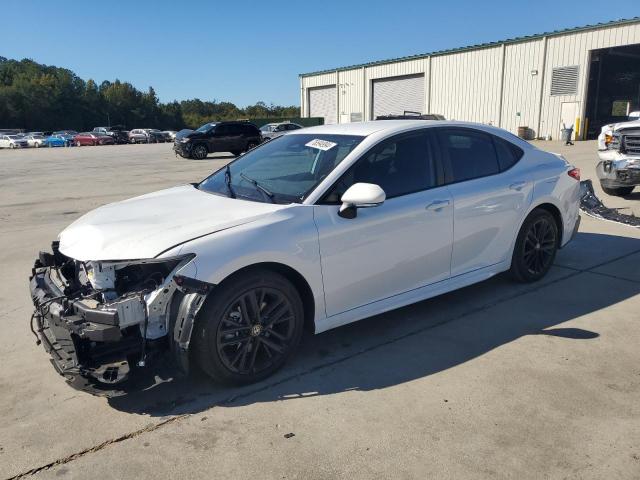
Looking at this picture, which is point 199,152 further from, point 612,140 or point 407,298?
point 407,298

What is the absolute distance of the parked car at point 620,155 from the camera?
8.73 meters

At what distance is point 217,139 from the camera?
952 inches

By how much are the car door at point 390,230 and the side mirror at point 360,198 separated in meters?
0.07

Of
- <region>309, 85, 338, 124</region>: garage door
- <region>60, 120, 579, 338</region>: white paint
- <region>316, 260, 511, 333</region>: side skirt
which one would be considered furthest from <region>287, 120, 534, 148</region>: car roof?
<region>309, 85, 338, 124</region>: garage door

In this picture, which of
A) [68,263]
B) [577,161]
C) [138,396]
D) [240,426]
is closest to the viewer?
[240,426]

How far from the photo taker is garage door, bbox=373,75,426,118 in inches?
1599

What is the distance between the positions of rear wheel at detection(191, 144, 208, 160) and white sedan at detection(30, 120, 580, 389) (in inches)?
790

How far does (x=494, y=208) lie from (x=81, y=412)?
3489mm

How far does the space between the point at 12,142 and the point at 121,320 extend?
51.8 meters

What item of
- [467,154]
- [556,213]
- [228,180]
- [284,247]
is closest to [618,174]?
[556,213]

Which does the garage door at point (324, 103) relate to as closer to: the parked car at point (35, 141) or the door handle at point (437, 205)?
the parked car at point (35, 141)

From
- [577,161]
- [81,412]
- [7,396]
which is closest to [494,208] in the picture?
[81,412]

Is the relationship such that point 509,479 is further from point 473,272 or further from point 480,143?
point 480,143

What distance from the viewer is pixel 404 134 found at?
4160mm
